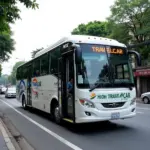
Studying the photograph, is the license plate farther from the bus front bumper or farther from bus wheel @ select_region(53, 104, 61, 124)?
bus wheel @ select_region(53, 104, 61, 124)

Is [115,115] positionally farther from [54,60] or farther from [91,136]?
[54,60]

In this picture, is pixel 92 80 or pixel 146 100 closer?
pixel 92 80

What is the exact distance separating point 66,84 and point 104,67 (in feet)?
5.19

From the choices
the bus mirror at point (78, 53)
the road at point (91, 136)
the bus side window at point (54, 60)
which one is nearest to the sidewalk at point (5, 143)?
the road at point (91, 136)

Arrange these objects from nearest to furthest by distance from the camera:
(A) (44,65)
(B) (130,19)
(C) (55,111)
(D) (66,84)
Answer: (D) (66,84) < (C) (55,111) < (A) (44,65) < (B) (130,19)

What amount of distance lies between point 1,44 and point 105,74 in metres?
25.3

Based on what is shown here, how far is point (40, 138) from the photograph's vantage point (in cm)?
891

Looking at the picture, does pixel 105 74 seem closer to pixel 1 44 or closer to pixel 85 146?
pixel 85 146

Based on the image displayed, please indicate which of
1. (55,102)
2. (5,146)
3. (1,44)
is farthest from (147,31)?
(5,146)

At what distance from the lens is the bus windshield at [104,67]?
9.12 meters

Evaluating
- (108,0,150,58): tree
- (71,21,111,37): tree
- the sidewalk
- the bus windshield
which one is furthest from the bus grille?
(71,21,111,37): tree

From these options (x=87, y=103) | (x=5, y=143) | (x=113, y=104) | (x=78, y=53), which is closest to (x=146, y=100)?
(x=113, y=104)

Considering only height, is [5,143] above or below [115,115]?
below

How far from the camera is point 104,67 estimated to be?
939cm
